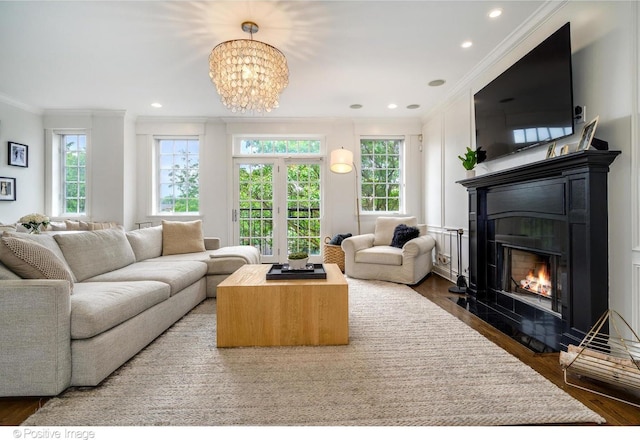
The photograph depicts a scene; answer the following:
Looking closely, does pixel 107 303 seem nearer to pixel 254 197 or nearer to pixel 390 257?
pixel 390 257

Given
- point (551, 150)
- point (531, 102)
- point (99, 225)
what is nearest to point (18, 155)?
point (99, 225)

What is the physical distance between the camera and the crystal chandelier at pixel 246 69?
254 centimetres

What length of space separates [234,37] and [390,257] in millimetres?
3023

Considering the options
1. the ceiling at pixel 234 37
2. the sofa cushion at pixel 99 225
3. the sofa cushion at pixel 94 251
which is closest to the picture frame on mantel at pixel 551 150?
the ceiling at pixel 234 37

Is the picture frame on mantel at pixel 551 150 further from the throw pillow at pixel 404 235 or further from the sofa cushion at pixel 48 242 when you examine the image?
the sofa cushion at pixel 48 242

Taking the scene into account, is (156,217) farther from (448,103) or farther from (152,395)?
(448,103)

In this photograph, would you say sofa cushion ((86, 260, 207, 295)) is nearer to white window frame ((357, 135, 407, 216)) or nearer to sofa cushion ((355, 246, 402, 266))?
sofa cushion ((355, 246, 402, 266))

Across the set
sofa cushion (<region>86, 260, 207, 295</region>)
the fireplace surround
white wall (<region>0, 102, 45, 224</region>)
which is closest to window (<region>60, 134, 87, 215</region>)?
white wall (<region>0, 102, 45, 224</region>)

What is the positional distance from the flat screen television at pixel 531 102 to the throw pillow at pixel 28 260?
3.42m

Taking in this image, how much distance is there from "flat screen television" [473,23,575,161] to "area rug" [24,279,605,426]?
5.55ft

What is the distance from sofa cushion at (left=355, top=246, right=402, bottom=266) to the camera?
3955 millimetres

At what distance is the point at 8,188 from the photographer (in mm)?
Answer: 4344

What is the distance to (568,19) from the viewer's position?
7.53 feet

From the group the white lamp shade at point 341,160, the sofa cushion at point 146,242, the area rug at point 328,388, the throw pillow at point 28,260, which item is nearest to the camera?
the area rug at point 328,388
